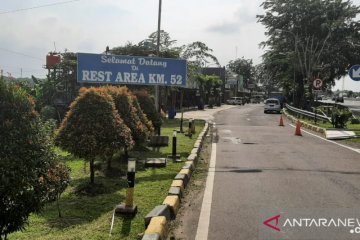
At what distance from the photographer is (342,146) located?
16.7 m

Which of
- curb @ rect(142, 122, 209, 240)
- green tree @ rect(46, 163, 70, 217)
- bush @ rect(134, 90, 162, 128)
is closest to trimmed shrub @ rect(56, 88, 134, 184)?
curb @ rect(142, 122, 209, 240)

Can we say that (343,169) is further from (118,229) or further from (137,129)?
(118,229)

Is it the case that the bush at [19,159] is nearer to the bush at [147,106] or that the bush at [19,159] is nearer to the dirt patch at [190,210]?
the dirt patch at [190,210]

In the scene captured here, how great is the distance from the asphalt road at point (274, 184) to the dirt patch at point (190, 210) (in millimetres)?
275

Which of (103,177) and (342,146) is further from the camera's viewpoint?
(342,146)

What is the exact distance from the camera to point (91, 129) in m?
8.81

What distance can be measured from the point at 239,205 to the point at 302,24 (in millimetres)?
45680

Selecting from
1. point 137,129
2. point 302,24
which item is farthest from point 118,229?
point 302,24

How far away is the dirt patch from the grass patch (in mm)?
444

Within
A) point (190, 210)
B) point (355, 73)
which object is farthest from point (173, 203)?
point (355, 73)

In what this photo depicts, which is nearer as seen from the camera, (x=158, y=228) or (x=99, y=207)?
(x=158, y=228)

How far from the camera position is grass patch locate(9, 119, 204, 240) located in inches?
237

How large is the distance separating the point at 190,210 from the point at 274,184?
258 cm

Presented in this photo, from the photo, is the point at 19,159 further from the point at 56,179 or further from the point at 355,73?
the point at 355,73
